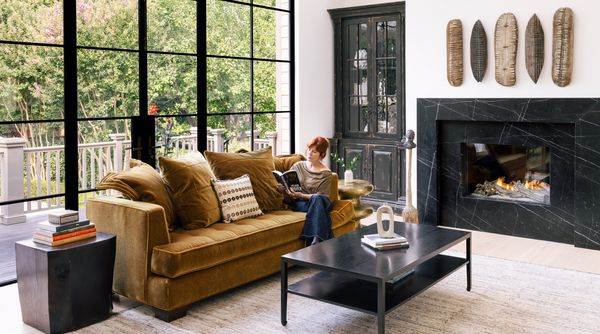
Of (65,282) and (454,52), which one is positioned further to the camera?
(454,52)

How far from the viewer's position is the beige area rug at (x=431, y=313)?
3.47 metres

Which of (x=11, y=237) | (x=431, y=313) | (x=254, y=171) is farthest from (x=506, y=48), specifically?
(x=11, y=237)

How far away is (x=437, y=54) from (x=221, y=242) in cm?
336

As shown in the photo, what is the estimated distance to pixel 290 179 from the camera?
4996 mm

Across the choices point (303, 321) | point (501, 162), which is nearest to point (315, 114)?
point (501, 162)

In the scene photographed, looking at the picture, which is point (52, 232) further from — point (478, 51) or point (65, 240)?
point (478, 51)

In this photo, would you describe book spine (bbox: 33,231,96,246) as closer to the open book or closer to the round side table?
the open book

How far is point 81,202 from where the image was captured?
16.1ft

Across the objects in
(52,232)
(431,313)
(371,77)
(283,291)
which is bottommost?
(431,313)

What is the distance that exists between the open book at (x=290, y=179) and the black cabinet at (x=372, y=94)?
214 cm

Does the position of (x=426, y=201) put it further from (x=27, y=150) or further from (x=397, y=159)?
(x=27, y=150)

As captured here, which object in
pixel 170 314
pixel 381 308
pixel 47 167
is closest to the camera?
pixel 381 308

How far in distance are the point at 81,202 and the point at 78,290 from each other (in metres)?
1.59

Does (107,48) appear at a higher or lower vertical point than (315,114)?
higher
